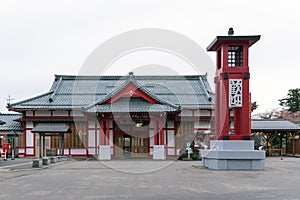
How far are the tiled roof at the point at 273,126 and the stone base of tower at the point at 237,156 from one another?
15.0 metres

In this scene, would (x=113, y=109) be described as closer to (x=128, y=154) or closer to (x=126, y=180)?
(x=128, y=154)

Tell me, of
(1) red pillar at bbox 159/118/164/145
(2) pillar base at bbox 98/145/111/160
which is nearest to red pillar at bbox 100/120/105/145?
(2) pillar base at bbox 98/145/111/160

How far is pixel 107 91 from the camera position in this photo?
33250 millimetres

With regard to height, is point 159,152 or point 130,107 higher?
point 130,107

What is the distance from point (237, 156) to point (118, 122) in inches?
542

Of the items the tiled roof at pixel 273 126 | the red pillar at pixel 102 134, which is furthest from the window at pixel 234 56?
the tiled roof at pixel 273 126

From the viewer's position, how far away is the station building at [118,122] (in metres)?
28.0

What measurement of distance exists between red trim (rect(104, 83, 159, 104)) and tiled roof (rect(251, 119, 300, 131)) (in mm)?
9859

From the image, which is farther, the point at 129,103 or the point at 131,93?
the point at 129,103

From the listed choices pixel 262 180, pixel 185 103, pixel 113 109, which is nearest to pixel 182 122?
pixel 185 103

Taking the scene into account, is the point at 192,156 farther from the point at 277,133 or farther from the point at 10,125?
the point at 10,125

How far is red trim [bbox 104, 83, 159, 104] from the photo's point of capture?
1099 inches

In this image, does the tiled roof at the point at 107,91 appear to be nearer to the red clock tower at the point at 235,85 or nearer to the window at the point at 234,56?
the window at the point at 234,56

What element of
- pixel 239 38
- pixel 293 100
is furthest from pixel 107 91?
pixel 293 100
